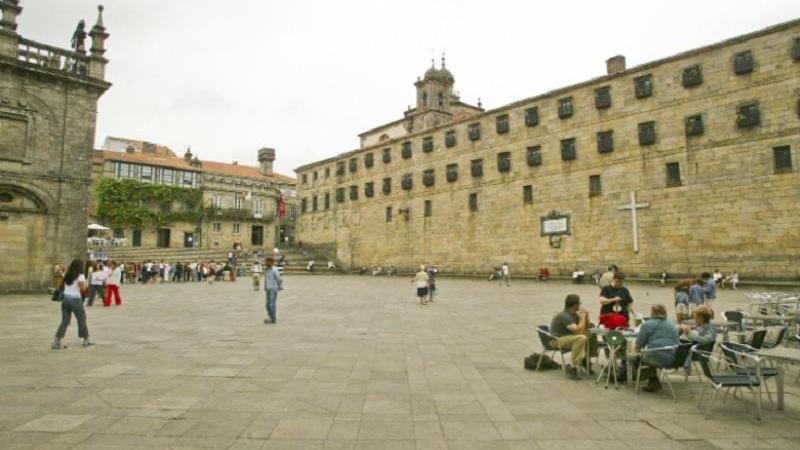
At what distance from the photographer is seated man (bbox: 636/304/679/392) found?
600 cm

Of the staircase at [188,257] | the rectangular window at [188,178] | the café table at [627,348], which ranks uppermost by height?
the rectangular window at [188,178]

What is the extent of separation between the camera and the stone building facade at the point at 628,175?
22016 millimetres

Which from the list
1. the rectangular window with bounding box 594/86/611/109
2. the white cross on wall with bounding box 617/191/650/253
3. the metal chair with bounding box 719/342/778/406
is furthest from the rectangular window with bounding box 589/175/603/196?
the metal chair with bounding box 719/342/778/406

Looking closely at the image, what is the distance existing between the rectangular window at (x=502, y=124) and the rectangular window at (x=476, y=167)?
101 inches

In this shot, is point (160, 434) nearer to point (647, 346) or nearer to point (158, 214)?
point (647, 346)

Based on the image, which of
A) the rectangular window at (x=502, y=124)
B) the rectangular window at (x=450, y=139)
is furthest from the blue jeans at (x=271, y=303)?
the rectangular window at (x=450, y=139)

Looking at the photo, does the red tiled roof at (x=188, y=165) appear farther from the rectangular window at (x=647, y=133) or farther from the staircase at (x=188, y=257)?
the rectangular window at (x=647, y=133)

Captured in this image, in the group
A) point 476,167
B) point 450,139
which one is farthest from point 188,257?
point 476,167

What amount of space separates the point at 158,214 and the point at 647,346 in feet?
162

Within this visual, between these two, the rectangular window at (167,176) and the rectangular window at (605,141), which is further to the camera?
the rectangular window at (167,176)

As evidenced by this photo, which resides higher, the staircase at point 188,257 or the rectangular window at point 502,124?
the rectangular window at point 502,124

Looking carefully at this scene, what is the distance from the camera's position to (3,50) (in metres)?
18.5

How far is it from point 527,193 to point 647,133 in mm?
8086

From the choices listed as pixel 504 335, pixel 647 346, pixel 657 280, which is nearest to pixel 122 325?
pixel 504 335
